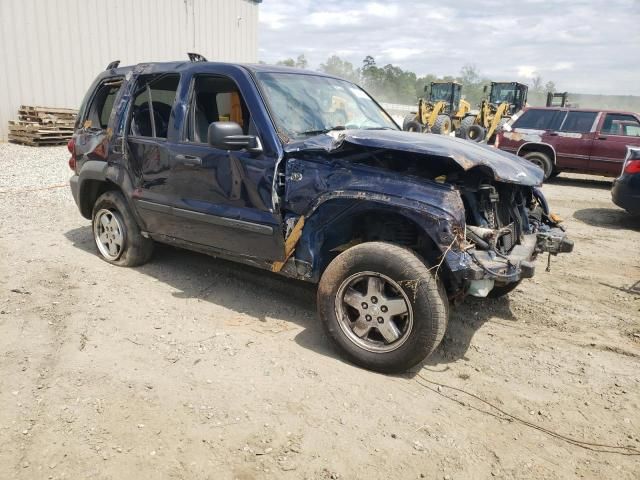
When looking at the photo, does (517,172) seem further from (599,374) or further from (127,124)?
(127,124)

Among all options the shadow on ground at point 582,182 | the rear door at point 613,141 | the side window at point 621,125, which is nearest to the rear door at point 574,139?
the rear door at point 613,141

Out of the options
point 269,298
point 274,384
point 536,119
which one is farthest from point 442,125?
point 274,384

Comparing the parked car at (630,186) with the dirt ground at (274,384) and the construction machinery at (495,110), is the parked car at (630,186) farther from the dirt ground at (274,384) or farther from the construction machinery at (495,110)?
the construction machinery at (495,110)

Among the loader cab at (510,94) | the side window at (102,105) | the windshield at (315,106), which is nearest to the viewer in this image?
the windshield at (315,106)

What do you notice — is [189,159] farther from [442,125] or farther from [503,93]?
[503,93]

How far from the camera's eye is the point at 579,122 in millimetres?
11570

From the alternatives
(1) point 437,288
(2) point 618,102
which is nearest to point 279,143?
(1) point 437,288

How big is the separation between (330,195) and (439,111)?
52.3 feet

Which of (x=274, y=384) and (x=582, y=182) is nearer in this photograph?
(x=274, y=384)

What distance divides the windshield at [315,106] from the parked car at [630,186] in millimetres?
4827

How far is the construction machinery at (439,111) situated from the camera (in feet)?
56.0

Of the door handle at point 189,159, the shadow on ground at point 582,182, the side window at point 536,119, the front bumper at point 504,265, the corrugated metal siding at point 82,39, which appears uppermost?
the corrugated metal siding at point 82,39

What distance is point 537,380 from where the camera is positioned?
337cm

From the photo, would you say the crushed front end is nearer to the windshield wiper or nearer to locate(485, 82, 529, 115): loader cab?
the windshield wiper
